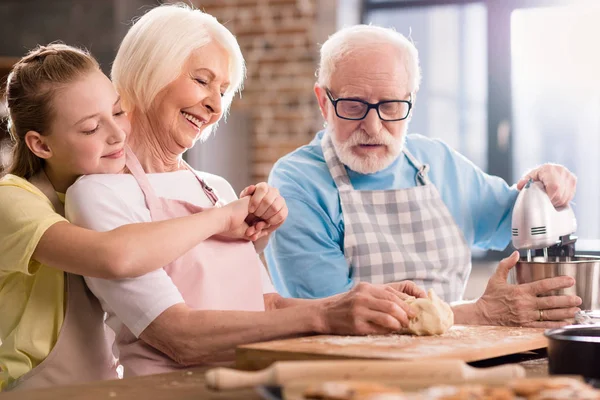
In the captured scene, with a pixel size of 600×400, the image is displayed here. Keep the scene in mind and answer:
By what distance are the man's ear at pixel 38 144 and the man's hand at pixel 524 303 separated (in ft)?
3.27

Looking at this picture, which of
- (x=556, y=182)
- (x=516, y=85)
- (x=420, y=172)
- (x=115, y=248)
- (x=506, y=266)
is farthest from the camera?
(x=516, y=85)

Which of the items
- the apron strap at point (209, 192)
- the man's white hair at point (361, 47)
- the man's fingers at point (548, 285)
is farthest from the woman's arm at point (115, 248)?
the man's white hair at point (361, 47)

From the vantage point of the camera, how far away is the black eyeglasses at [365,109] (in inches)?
89.3

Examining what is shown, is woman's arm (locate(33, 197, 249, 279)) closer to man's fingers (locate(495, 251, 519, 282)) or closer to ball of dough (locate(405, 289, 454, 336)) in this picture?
ball of dough (locate(405, 289, 454, 336))

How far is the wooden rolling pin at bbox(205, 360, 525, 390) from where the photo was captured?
3.42ft

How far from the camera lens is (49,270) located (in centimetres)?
166

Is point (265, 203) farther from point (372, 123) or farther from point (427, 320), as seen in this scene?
point (372, 123)

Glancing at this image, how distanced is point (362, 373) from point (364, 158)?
1.27 m

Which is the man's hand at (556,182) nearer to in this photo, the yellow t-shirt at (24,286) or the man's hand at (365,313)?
the man's hand at (365,313)

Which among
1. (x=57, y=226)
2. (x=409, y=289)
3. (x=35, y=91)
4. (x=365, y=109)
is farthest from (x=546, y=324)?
(x=35, y=91)

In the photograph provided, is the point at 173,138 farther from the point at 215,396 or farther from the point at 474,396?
the point at 474,396

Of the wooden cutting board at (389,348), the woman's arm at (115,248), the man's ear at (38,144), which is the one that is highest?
the man's ear at (38,144)

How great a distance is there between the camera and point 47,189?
1.73 meters

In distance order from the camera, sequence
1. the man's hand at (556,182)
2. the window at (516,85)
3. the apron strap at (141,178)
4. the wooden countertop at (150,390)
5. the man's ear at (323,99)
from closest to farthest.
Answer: the wooden countertop at (150,390) < the apron strap at (141,178) < the man's hand at (556,182) < the man's ear at (323,99) < the window at (516,85)
